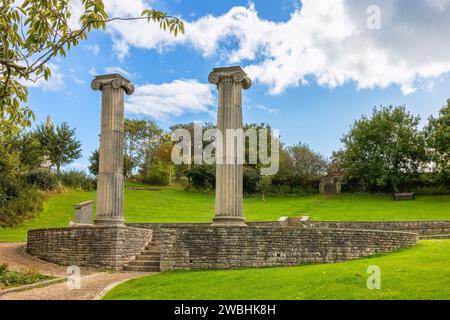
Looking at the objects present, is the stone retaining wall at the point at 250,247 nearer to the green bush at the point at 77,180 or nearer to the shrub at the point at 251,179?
the green bush at the point at 77,180

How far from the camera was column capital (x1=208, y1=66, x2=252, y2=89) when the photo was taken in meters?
15.7

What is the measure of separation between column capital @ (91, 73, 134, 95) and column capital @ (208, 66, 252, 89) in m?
3.87

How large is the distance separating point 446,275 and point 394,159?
37435mm

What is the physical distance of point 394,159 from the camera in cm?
4478

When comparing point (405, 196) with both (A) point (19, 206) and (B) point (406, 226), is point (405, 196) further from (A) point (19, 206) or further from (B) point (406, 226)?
(A) point (19, 206)

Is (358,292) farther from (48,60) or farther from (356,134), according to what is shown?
(356,134)

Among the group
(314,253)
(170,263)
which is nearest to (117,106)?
(170,263)

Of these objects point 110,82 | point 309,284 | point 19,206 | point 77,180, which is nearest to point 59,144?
point 77,180

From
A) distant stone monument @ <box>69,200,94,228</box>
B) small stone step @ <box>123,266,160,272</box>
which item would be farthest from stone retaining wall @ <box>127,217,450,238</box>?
small stone step @ <box>123,266,160,272</box>

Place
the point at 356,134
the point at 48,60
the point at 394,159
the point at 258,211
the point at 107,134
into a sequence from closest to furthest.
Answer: the point at 48,60 → the point at 107,134 → the point at 258,211 → the point at 394,159 → the point at 356,134

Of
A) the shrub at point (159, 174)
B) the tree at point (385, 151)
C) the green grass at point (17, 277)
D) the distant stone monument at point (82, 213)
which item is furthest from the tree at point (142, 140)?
the green grass at point (17, 277)

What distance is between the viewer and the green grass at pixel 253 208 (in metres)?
29.1

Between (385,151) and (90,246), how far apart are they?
35.8 meters

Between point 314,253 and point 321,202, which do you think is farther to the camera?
point 321,202
